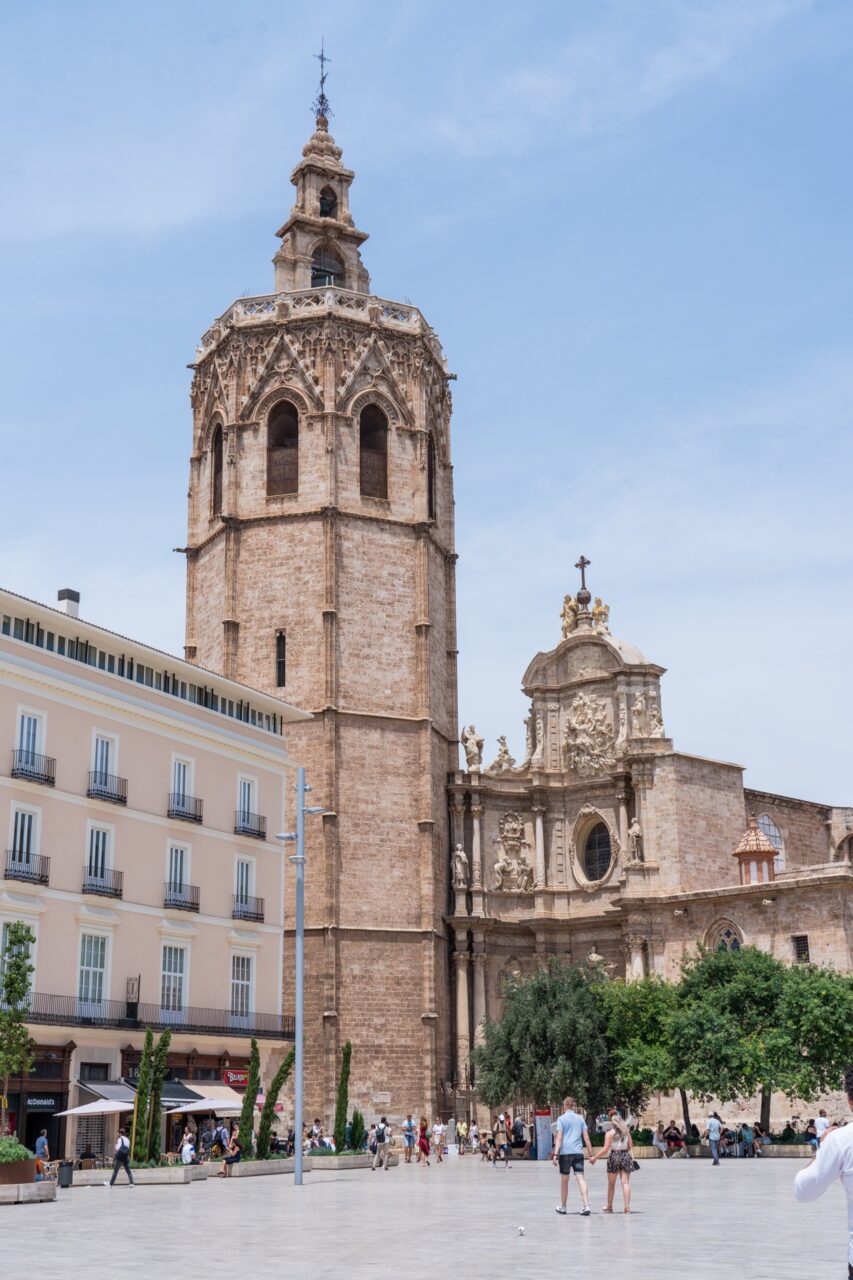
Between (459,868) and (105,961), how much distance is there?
17.0m

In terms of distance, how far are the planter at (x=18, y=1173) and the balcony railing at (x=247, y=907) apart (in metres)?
15.2

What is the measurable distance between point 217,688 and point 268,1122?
11.7 m

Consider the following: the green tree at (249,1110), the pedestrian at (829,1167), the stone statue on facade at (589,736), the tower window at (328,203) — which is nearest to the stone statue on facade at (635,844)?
the stone statue on facade at (589,736)

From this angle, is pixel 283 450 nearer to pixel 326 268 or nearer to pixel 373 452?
pixel 373 452

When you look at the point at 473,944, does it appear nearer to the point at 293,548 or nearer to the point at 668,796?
the point at 668,796

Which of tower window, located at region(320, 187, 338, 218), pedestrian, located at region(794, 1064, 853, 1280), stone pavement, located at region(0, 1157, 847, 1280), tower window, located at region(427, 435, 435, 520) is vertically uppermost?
tower window, located at region(320, 187, 338, 218)

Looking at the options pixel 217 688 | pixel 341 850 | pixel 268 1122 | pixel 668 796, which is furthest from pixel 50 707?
pixel 668 796

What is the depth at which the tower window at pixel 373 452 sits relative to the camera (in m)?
49.1

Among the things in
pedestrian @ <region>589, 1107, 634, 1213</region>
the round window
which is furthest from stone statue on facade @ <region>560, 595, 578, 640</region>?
pedestrian @ <region>589, 1107, 634, 1213</region>

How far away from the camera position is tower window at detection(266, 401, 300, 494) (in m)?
48.8

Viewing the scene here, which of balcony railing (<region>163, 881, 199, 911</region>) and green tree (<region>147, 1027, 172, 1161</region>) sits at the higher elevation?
balcony railing (<region>163, 881, 199, 911</region>)

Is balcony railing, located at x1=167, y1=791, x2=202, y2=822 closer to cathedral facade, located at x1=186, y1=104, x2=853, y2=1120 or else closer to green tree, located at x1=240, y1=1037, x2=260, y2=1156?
green tree, located at x1=240, y1=1037, x2=260, y2=1156

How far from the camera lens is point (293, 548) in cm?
4762

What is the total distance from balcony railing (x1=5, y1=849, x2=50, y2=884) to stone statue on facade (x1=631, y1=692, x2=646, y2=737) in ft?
72.6
